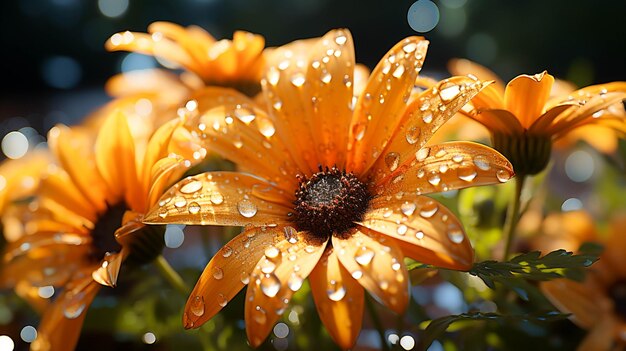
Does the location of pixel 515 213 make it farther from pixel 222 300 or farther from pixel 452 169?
pixel 222 300

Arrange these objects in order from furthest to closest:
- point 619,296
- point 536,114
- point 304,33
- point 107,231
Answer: point 304,33, point 619,296, point 107,231, point 536,114

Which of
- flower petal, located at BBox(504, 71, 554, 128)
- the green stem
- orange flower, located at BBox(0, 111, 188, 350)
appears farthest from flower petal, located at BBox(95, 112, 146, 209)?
flower petal, located at BBox(504, 71, 554, 128)

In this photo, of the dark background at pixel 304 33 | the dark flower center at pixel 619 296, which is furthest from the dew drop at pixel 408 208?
the dark background at pixel 304 33

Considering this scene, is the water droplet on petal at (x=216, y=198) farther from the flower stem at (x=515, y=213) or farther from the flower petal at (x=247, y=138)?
the flower stem at (x=515, y=213)

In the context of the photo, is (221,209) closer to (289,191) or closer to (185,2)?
(289,191)

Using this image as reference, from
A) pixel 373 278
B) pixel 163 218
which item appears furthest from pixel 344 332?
pixel 163 218

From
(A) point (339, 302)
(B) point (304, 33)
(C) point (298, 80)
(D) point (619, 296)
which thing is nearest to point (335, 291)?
(A) point (339, 302)
